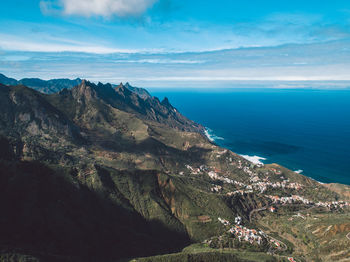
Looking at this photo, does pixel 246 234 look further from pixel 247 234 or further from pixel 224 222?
pixel 224 222

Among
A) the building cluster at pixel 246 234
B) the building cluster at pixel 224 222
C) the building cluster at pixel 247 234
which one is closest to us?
the building cluster at pixel 247 234

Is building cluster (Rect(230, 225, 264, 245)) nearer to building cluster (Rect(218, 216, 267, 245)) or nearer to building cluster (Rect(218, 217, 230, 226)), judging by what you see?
building cluster (Rect(218, 216, 267, 245))

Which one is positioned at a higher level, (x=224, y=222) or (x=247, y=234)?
(x=247, y=234)

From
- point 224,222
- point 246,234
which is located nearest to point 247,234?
point 246,234

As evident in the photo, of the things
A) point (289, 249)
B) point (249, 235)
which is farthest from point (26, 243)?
point (289, 249)

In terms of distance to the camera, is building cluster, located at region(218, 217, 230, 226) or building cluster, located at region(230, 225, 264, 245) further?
building cluster, located at region(218, 217, 230, 226)

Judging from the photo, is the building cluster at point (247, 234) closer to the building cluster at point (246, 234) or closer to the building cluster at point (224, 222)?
the building cluster at point (246, 234)

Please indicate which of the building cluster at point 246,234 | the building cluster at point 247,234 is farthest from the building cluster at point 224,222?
the building cluster at point 247,234

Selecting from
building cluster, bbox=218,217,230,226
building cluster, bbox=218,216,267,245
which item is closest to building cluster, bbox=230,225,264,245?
building cluster, bbox=218,216,267,245

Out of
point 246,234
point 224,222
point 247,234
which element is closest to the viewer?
point 247,234

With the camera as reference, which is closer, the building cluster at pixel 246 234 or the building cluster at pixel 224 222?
the building cluster at pixel 246 234

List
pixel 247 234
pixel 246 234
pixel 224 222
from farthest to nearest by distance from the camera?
pixel 224 222
pixel 246 234
pixel 247 234
